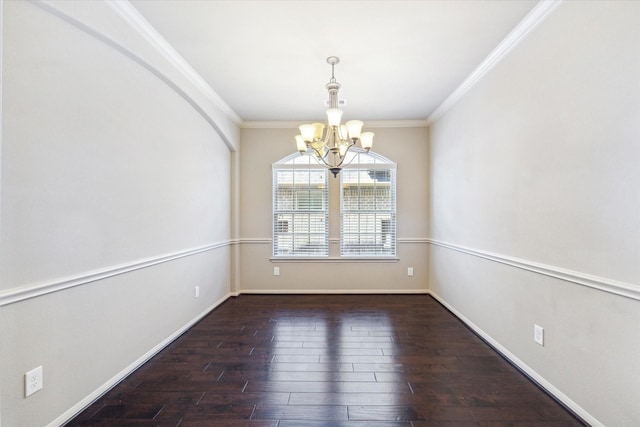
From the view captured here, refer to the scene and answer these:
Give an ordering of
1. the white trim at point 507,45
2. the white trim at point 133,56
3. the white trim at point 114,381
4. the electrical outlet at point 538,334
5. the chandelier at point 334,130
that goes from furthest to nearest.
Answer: the chandelier at point 334,130 → the electrical outlet at point 538,334 → the white trim at point 507,45 → the white trim at point 114,381 → the white trim at point 133,56

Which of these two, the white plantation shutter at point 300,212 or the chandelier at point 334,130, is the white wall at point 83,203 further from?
the white plantation shutter at point 300,212

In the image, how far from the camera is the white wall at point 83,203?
58.9 inches

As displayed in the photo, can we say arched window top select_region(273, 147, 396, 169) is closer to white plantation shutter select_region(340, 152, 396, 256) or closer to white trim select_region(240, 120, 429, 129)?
white plantation shutter select_region(340, 152, 396, 256)

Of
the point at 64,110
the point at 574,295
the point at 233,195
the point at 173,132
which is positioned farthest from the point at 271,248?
the point at 574,295

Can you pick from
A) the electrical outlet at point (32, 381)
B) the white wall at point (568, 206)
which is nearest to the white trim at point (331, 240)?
the white wall at point (568, 206)

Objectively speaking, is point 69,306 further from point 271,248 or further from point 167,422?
point 271,248

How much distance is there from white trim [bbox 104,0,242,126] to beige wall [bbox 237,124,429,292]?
1152mm

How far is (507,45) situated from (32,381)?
12.6 feet

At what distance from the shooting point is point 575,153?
1843 millimetres

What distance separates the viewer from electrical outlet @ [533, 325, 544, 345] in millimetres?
2137

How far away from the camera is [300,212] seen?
4664 millimetres

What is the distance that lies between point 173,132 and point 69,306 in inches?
67.6

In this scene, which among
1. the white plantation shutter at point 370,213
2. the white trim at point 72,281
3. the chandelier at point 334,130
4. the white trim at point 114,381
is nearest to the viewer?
the white trim at point 72,281

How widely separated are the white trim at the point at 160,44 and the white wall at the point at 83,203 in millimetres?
63
